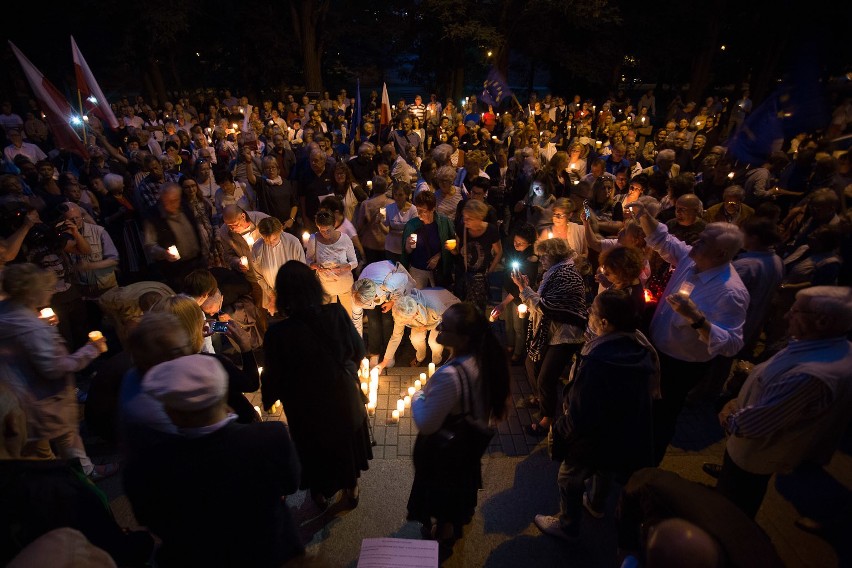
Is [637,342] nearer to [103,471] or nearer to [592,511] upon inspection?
[592,511]

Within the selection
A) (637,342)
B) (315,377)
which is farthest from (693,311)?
(315,377)

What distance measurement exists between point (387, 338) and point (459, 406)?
125 inches

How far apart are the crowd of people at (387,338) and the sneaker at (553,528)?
0.8 inches

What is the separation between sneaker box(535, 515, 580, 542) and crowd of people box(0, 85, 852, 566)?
0.8 inches

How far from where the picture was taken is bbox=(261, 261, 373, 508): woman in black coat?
10.4 feet

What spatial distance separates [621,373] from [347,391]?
1.85 m

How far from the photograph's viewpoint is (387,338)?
602 cm

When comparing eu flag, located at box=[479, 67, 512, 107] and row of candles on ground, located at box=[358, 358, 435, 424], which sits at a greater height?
eu flag, located at box=[479, 67, 512, 107]

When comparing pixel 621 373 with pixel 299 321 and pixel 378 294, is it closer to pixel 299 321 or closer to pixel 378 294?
pixel 299 321

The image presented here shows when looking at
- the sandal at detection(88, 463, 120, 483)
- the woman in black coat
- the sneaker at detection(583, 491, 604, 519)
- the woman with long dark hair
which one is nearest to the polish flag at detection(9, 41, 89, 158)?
the sandal at detection(88, 463, 120, 483)

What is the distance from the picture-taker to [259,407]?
5.25m

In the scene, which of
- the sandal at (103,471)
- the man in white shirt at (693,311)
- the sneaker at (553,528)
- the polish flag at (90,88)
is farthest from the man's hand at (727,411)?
the polish flag at (90,88)

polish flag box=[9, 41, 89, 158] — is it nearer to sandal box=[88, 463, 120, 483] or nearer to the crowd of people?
the crowd of people

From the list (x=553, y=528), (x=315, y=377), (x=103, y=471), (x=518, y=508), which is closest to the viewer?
(x=315, y=377)
